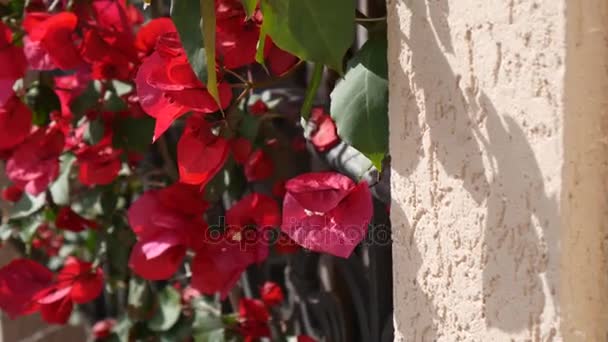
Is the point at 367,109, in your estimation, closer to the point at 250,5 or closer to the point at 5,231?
the point at 250,5

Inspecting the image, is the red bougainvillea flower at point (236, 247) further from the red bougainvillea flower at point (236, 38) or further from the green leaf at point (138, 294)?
the green leaf at point (138, 294)

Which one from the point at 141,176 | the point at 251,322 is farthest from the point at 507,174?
the point at 141,176

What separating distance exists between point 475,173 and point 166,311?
81 centimetres

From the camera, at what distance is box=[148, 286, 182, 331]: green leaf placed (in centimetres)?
139

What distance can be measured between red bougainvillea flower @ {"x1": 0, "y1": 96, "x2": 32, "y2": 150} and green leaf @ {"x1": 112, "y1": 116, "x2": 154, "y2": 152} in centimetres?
13

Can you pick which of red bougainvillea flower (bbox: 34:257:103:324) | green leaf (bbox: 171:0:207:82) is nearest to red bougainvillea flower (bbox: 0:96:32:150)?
red bougainvillea flower (bbox: 34:257:103:324)

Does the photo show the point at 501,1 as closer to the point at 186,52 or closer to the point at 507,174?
the point at 507,174

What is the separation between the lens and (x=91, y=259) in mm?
1545

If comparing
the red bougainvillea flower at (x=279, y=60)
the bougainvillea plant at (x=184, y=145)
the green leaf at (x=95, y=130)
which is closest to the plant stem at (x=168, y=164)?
the bougainvillea plant at (x=184, y=145)

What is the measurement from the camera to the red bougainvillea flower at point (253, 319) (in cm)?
131

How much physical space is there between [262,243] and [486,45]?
1.71 ft

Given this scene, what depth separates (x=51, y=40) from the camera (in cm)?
117

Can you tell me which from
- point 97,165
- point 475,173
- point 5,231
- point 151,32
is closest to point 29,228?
point 5,231

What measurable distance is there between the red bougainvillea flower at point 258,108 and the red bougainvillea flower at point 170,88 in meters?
0.30
